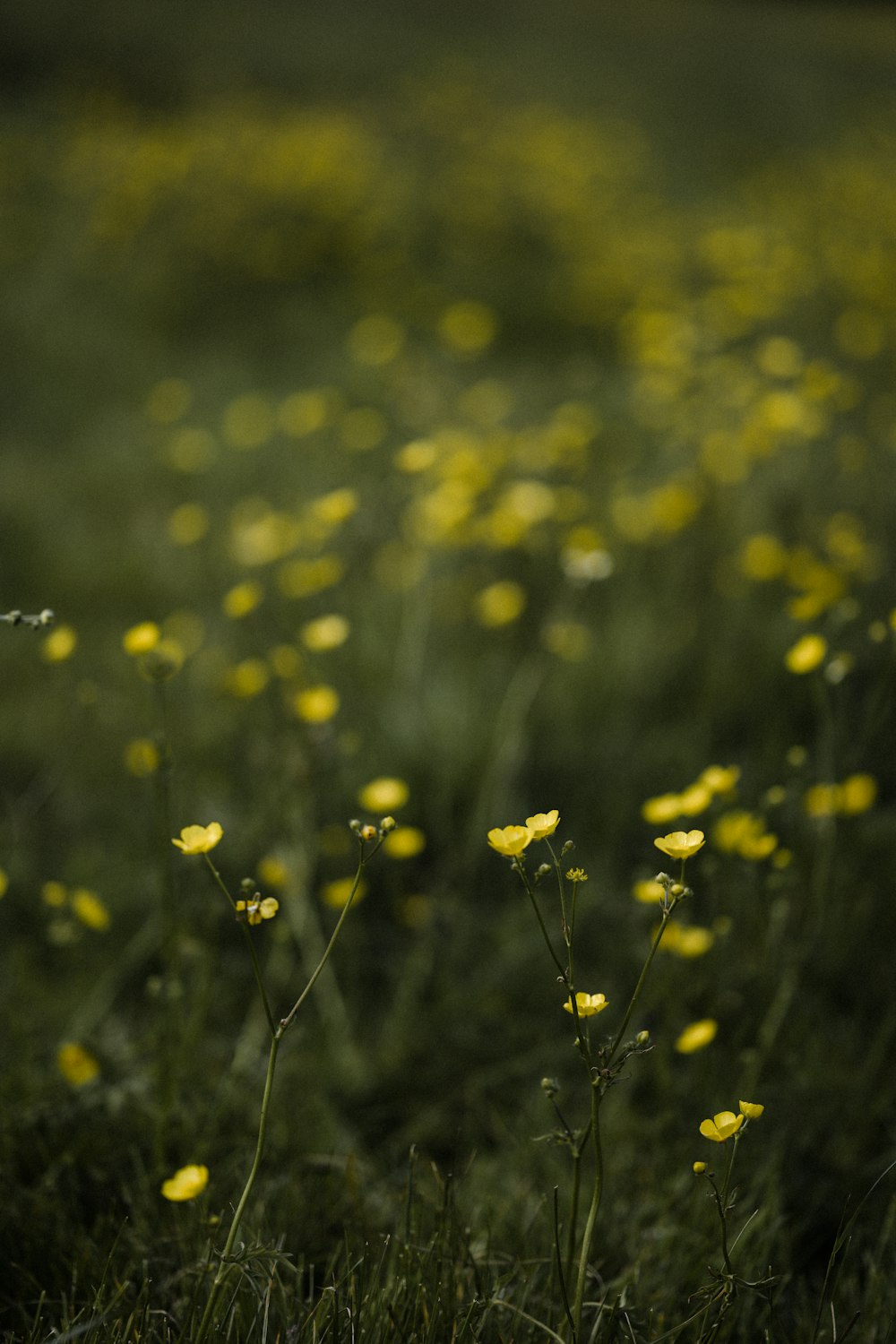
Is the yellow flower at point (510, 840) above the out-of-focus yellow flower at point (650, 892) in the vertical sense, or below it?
above

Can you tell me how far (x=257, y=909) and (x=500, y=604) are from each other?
5.47 ft

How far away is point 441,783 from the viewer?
2.29 meters

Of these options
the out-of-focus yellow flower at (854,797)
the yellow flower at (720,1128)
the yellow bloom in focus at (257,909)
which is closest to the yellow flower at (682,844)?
the yellow flower at (720,1128)

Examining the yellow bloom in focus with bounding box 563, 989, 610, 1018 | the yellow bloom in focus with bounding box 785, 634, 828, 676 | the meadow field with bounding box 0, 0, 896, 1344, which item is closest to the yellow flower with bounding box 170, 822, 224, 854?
the meadow field with bounding box 0, 0, 896, 1344

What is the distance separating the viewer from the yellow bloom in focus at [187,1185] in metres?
1.13

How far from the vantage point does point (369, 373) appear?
463 centimetres

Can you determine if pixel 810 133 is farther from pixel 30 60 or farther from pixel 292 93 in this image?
pixel 30 60

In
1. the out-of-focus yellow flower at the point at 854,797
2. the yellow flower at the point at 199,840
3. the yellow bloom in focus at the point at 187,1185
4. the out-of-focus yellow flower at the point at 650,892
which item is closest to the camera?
the yellow flower at the point at 199,840

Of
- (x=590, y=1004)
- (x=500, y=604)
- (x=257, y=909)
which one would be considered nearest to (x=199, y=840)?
(x=257, y=909)

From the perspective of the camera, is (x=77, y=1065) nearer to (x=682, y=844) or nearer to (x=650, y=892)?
(x=650, y=892)

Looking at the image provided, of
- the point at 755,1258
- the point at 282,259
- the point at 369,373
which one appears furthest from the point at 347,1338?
the point at 282,259

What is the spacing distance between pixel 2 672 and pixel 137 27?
1192cm

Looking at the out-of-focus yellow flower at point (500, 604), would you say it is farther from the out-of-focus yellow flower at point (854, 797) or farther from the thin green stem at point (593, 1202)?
the thin green stem at point (593, 1202)

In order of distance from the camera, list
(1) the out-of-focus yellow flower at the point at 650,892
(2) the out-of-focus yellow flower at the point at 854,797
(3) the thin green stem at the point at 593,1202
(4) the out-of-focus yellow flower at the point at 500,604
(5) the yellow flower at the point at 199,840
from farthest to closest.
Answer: (4) the out-of-focus yellow flower at the point at 500,604 → (2) the out-of-focus yellow flower at the point at 854,797 → (1) the out-of-focus yellow flower at the point at 650,892 → (5) the yellow flower at the point at 199,840 → (3) the thin green stem at the point at 593,1202
